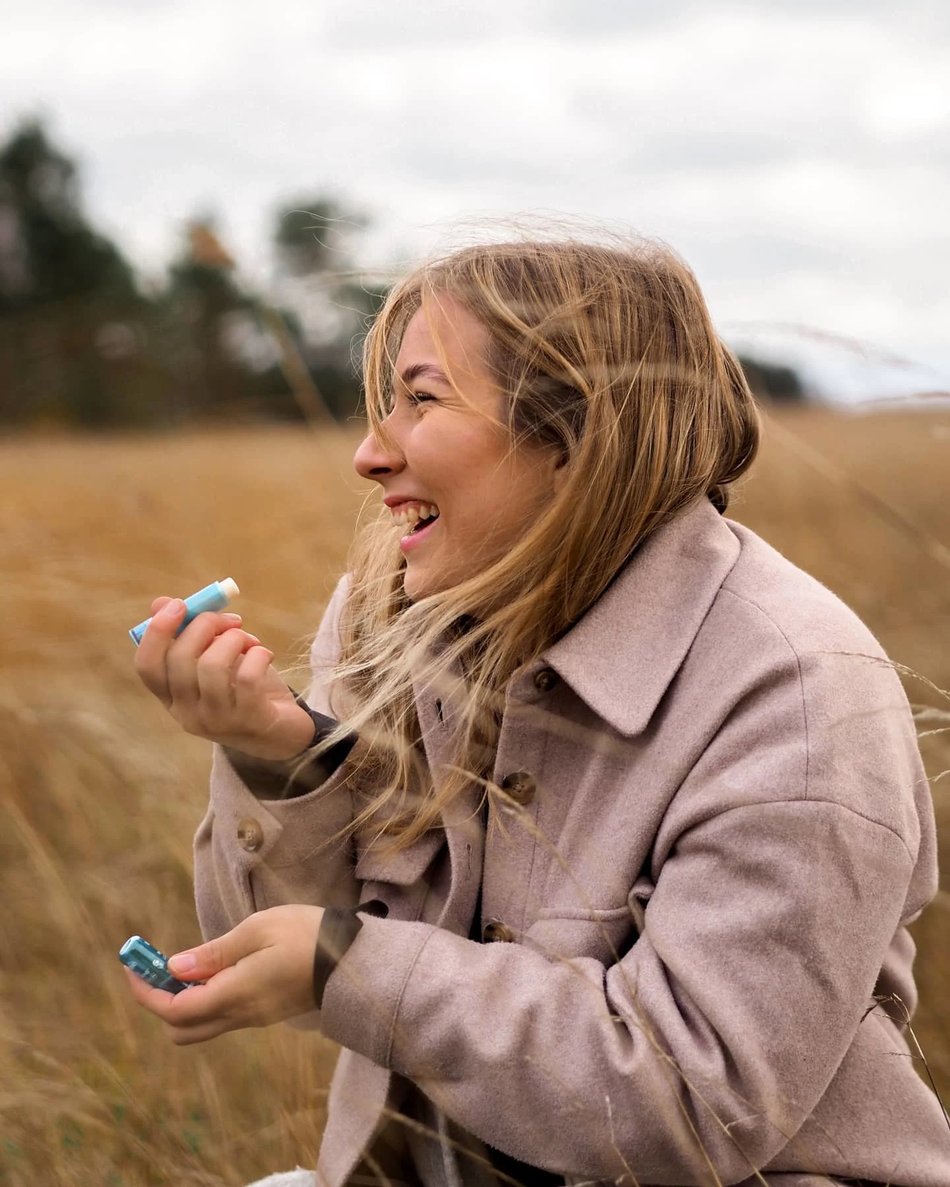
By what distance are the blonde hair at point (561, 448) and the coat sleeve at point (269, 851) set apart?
50 millimetres

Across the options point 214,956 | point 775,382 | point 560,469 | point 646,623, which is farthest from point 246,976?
point 775,382

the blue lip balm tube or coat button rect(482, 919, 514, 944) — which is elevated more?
the blue lip balm tube

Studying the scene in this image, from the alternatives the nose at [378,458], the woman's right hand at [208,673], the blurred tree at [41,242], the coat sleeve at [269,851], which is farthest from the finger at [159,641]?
the blurred tree at [41,242]

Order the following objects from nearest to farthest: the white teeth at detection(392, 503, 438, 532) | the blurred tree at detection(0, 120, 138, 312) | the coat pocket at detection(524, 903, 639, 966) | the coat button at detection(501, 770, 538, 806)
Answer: the coat pocket at detection(524, 903, 639, 966)
the coat button at detection(501, 770, 538, 806)
the white teeth at detection(392, 503, 438, 532)
the blurred tree at detection(0, 120, 138, 312)

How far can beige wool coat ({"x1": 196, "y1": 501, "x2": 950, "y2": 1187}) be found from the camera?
1113 mm

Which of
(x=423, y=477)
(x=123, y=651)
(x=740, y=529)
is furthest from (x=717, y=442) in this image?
(x=123, y=651)

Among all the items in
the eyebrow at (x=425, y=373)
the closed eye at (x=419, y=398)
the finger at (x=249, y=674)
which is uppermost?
→ the eyebrow at (x=425, y=373)

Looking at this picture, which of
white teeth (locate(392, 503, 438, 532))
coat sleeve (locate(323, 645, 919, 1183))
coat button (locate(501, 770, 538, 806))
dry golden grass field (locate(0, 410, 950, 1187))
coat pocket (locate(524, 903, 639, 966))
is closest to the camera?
coat sleeve (locate(323, 645, 919, 1183))

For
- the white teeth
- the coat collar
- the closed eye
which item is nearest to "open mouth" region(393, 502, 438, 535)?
the white teeth

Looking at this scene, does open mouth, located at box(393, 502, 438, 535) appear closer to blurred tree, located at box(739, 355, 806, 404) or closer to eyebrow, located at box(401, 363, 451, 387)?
eyebrow, located at box(401, 363, 451, 387)

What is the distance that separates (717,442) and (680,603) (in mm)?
213

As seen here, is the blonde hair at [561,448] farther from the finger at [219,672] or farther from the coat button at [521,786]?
the finger at [219,672]

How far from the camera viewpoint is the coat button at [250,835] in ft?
4.64

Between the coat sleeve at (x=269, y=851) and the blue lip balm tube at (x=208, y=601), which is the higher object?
the blue lip balm tube at (x=208, y=601)
